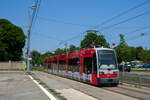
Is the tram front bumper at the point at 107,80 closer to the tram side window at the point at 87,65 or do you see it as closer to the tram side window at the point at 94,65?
the tram side window at the point at 94,65

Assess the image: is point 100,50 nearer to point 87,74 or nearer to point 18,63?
point 87,74

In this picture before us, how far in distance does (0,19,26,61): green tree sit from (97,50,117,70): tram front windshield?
43.6 meters

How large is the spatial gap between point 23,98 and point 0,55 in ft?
157

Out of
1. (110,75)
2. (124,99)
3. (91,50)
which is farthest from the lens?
(91,50)

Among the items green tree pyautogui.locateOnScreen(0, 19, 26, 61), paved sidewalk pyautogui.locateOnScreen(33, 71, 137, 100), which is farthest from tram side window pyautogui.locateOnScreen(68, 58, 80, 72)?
green tree pyautogui.locateOnScreen(0, 19, 26, 61)

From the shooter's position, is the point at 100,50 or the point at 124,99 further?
the point at 100,50

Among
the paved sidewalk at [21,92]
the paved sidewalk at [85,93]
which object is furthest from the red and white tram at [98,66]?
the paved sidewalk at [21,92]

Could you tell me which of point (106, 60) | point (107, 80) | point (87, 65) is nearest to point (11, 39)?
point (87, 65)

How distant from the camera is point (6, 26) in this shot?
58188mm

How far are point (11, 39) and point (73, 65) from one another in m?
38.4

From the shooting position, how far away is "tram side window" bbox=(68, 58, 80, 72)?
22.1 meters

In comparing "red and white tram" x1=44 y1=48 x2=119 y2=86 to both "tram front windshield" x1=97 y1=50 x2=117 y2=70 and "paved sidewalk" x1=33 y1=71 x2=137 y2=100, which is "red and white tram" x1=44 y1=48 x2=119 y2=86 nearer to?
"tram front windshield" x1=97 y1=50 x2=117 y2=70

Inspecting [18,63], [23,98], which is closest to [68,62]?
[23,98]

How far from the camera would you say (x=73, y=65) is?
23.8 metres
